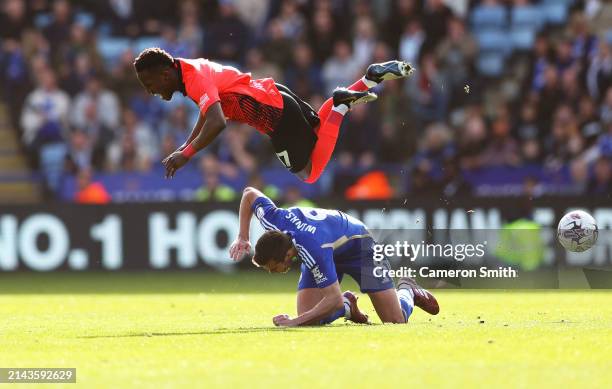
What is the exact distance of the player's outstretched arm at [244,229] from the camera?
1003 cm

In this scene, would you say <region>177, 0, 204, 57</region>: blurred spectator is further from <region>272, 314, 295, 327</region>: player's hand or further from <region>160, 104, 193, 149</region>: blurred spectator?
<region>272, 314, 295, 327</region>: player's hand

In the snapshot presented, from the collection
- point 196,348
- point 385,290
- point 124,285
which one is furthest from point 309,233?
point 124,285

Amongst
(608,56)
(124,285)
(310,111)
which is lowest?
(124,285)

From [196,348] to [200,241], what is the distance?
8.92 meters

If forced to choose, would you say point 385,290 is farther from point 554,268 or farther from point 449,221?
point 449,221

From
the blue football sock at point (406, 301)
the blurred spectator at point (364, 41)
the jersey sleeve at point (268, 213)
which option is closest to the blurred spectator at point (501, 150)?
the blurred spectator at point (364, 41)

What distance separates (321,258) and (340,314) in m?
0.64

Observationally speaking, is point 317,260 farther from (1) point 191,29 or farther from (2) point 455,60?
(1) point 191,29

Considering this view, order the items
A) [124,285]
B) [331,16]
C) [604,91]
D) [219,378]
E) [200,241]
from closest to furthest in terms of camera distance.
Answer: [219,378], [124,285], [200,241], [604,91], [331,16]

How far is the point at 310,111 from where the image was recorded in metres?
11.6

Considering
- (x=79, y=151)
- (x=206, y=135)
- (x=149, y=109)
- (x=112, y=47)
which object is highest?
(x=112, y=47)

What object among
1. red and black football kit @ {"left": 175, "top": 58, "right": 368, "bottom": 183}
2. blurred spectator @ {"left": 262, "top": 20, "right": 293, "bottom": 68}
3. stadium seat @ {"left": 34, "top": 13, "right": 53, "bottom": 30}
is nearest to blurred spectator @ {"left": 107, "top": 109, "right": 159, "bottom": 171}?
blurred spectator @ {"left": 262, "top": 20, "right": 293, "bottom": 68}

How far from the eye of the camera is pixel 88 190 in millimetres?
20016

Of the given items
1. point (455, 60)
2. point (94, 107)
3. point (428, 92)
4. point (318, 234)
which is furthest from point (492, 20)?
point (318, 234)
